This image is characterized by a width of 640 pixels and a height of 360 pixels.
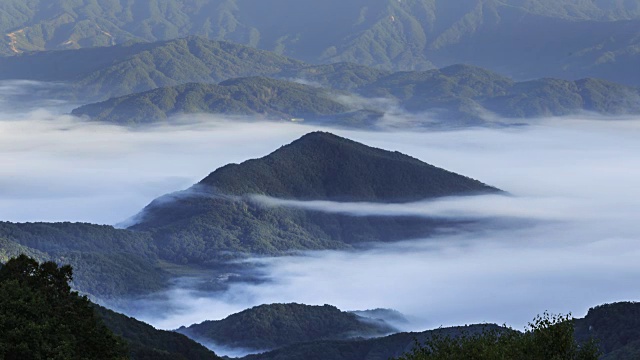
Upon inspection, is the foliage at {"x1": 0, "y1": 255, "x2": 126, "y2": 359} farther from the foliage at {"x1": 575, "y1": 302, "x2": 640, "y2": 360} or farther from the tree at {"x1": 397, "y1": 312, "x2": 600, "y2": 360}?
the foliage at {"x1": 575, "y1": 302, "x2": 640, "y2": 360}

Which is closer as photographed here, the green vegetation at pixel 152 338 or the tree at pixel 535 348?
the tree at pixel 535 348

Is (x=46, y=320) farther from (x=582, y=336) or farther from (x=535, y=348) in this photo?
(x=582, y=336)

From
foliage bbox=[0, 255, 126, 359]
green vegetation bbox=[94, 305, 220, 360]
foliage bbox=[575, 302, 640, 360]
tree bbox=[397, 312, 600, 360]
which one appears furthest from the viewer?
foliage bbox=[575, 302, 640, 360]

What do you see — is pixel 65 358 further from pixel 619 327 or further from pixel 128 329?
pixel 619 327

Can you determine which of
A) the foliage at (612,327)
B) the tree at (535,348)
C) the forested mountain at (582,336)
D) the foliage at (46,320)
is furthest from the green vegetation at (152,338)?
the tree at (535,348)

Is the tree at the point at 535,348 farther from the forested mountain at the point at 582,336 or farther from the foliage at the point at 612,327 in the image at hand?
the forested mountain at the point at 582,336

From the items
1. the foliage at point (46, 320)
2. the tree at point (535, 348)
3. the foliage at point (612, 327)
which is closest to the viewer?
the foliage at point (46, 320)

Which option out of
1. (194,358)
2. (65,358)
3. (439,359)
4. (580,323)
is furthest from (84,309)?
(580,323)

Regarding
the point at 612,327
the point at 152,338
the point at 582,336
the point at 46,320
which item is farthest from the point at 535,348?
the point at 612,327

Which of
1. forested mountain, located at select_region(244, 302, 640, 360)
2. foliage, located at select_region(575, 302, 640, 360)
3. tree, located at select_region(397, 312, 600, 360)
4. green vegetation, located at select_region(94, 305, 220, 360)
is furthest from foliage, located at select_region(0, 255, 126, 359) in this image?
forested mountain, located at select_region(244, 302, 640, 360)
